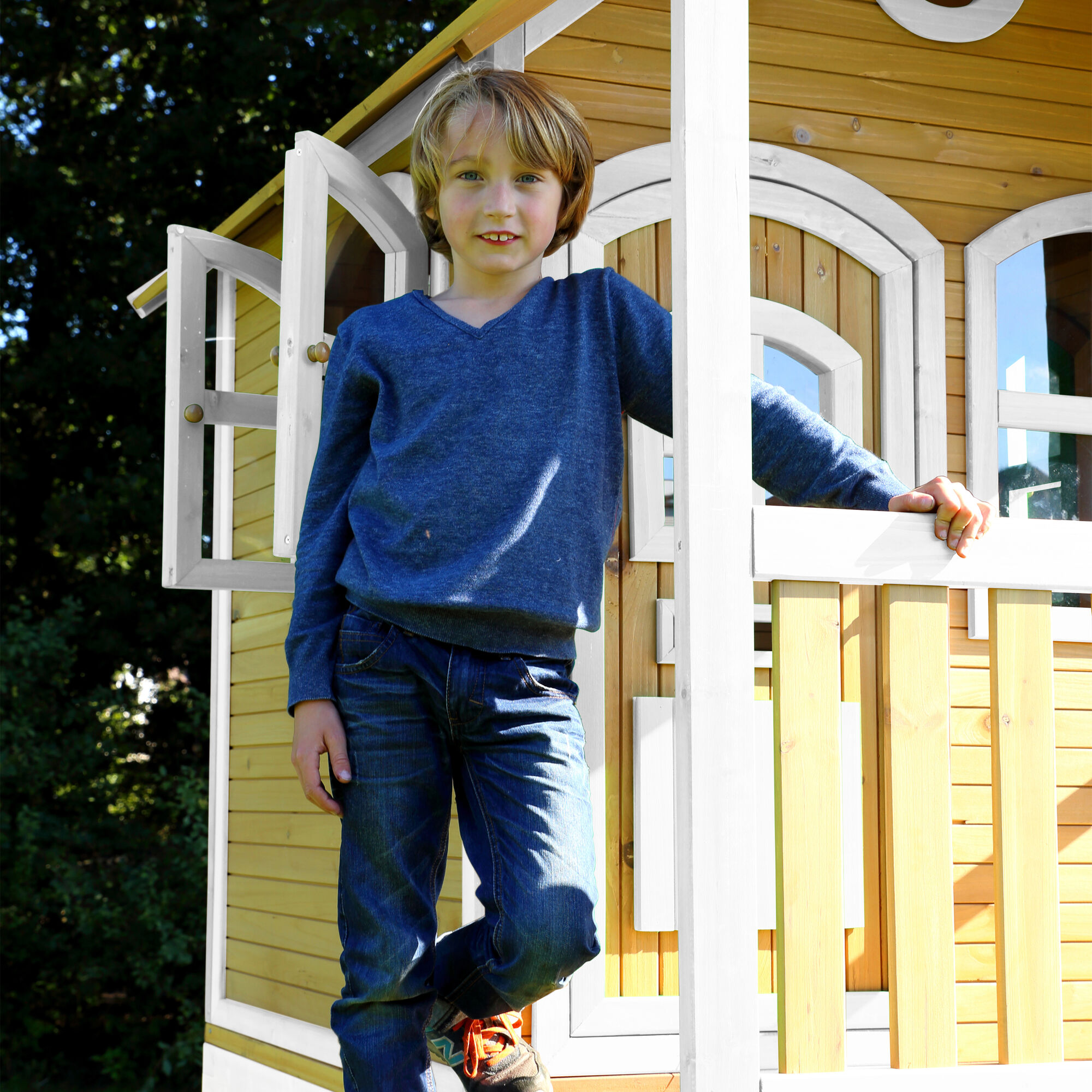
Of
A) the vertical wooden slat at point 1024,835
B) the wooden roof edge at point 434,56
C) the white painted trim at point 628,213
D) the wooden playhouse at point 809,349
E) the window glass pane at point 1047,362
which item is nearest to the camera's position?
the vertical wooden slat at point 1024,835

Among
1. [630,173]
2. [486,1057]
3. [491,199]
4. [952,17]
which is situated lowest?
[486,1057]

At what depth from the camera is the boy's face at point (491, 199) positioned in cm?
219

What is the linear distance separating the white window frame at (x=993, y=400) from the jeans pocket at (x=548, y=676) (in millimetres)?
1598

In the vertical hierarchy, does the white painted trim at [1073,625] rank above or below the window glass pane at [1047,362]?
below

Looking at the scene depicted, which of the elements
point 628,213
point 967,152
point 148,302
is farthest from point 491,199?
point 148,302

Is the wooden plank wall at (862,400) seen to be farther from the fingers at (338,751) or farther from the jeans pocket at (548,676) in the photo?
the fingers at (338,751)

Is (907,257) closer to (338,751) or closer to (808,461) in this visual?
(808,461)

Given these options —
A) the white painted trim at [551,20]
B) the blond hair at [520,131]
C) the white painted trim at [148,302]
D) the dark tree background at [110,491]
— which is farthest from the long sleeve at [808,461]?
the dark tree background at [110,491]

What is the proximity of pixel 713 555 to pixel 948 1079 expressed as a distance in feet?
2.65

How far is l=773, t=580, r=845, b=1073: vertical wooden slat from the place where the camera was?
1.83 meters

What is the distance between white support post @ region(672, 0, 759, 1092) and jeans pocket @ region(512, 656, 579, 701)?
274 mm

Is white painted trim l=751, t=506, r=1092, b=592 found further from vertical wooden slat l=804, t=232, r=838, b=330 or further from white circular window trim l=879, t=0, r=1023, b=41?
white circular window trim l=879, t=0, r=1023, b=41

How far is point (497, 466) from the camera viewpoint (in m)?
2.05

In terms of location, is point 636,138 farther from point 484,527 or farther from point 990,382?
point 484,527
